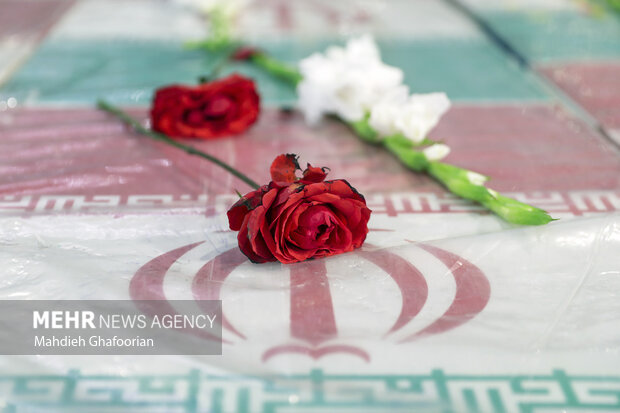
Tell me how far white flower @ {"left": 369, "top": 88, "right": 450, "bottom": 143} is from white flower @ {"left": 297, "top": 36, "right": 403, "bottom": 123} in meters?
0.05

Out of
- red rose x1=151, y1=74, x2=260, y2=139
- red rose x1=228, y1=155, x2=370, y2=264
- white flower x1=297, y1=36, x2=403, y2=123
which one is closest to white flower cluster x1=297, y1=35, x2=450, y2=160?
white flower x1=297, y1=36, x2=403, y2=123

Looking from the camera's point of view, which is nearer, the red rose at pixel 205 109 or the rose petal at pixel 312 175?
the rose petal at pixel 312 175

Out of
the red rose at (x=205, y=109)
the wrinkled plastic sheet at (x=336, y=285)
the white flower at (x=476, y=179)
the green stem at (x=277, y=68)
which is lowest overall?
the wrinkled plastic sheet at (x=336, y=285)

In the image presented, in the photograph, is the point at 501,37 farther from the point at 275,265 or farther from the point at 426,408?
the point at 426,408

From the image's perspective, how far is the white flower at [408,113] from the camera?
1053 millimetres

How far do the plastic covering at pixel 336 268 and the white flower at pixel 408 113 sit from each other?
64 mm

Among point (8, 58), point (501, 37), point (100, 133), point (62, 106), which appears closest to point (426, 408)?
point (100, 133)

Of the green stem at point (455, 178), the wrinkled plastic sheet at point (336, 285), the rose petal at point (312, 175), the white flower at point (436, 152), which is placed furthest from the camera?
the white flower at point (436, 152)

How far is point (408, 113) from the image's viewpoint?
3.51 feet

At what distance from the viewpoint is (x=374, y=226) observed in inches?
35.5

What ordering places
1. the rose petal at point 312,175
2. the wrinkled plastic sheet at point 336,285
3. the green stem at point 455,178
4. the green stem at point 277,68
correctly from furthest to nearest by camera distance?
the green stem at point 277,68, the green stem at point 455,178, the rose petal at point 312,175, the wrinkled plastic sheet at point 336,285

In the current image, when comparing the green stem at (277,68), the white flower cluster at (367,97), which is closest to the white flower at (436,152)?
the white flower cluster at (367,97)

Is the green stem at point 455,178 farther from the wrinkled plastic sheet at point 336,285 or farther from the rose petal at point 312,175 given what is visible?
the rose petal at point 312,175

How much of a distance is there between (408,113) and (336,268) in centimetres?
38
